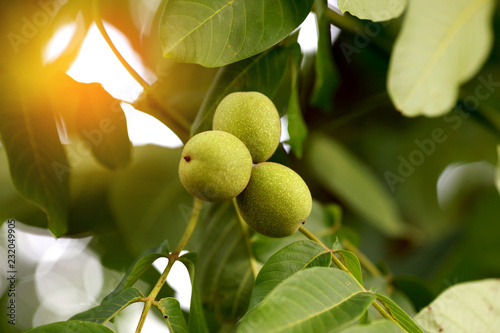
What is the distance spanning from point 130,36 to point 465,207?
135 centimetres

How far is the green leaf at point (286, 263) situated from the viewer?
65cm

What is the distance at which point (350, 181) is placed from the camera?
1415 millimetres

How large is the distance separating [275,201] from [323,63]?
0.46m

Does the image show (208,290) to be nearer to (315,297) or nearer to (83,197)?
(83,197)

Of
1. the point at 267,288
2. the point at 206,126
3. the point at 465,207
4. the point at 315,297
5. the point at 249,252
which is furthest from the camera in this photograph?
the point at 465,207

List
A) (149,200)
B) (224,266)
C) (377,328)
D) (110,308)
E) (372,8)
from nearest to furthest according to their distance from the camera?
1. (377,328)
2. (110,308)
3. (372,8)
4. (224,266)
5. (149,200)

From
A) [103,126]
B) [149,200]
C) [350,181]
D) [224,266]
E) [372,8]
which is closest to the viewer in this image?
[372,8]

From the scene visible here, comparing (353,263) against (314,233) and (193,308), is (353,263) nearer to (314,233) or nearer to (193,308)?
(193,308)

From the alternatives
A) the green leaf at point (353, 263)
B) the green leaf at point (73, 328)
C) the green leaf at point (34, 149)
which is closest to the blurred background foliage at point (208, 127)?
the green leaf at point (34, 149)

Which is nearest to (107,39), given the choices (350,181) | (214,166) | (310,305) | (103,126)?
(103,126)

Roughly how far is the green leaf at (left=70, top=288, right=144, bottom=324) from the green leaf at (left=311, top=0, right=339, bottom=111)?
22.8 inches

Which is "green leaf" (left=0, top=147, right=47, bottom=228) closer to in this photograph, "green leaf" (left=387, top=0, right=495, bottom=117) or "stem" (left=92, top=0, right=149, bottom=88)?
"stem" (left=92, top=0, right=149, bottom=88)

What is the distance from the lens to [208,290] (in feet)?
3.53

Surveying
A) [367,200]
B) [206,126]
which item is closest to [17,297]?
[206,126]
